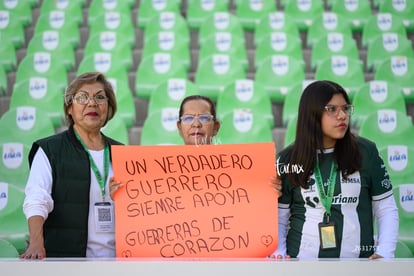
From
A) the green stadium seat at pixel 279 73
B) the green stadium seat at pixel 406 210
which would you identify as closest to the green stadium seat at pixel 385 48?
the green stadium seat at pixel 279 73

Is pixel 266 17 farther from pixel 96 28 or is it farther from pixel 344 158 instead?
pixel 344 158

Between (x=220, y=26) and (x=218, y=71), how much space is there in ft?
3.21

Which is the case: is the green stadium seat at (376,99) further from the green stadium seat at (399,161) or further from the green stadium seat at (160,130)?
the green stadium seat at (160,130)

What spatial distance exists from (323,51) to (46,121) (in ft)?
8.40

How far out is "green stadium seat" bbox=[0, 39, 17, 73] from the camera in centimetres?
536

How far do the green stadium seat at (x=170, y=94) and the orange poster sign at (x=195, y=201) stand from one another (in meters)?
2.58

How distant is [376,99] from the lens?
174 inches

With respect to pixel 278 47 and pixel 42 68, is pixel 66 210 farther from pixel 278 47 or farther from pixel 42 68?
pixel 278 47

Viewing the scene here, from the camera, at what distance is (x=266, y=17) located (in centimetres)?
595

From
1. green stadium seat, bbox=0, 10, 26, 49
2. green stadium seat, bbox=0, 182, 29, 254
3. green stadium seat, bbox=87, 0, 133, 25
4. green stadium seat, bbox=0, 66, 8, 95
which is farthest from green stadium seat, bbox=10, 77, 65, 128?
green stadium seat, bbox=87, 0, 133, 25

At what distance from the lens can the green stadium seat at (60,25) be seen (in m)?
5.83

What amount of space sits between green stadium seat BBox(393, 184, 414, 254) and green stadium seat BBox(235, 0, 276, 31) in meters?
3.34

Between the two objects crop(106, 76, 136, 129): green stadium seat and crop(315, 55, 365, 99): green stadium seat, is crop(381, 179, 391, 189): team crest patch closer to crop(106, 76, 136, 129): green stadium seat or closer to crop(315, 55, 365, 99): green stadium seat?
crop(106, 76, 136, 129): green stadium seat

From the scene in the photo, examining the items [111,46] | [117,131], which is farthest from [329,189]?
[111,46]
